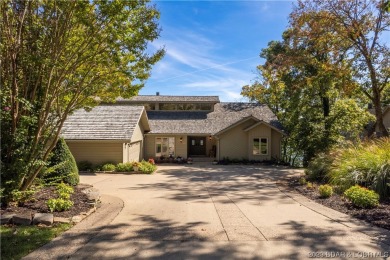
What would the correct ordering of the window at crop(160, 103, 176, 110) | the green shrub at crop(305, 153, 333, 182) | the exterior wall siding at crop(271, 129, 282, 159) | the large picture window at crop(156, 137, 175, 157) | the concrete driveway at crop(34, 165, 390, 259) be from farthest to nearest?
the window at crop(160, 103, 176, 110) < the large picture window at crop(156, 137, 175, 157) < the exterior wall siding at crop(271, 129, 282, 159) < the green shrub at crop(305, 153, 333, 182) < the concrete driveway at crop(34, 165, 390, 259)

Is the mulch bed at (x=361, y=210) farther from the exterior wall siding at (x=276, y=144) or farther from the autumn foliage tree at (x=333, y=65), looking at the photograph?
the exterior wall siding at (x=276, y=144)

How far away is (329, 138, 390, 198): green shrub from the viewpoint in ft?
32.5

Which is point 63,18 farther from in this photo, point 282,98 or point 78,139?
point 282,98

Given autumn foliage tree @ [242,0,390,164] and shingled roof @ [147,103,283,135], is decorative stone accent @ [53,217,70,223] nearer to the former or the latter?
autumn foliage tree @ [242,0,390,164]

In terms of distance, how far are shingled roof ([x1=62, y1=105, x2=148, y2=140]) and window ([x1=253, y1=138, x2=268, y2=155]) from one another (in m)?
10.6

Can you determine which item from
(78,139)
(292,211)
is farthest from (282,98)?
(292,211)

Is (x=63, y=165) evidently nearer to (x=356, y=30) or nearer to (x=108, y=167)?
(x=108, y=167)

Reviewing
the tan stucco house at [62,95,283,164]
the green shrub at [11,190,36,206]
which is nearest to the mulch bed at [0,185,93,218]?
the green shrub at [11,190,36,206]

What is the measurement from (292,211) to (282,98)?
2449cm

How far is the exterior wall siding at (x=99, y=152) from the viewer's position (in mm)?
21047

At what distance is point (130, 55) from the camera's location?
9609 millimetres

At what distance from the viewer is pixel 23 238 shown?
6.08 metres

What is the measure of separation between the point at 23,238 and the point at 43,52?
17.5ft

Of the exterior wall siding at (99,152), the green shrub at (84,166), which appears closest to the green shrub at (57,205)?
the green shrub at (84,166)
